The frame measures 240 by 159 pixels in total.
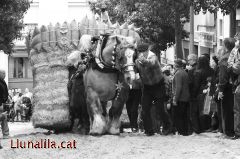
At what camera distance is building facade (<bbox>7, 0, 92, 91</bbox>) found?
208 ft

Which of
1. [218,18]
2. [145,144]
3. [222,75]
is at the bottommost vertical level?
[145,144]

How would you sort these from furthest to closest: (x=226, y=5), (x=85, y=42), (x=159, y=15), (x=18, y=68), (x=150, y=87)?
(x=18, y=68), (x=159, y=15), (x=226, y=5), (x=85, y=42), (x=150, y=87)

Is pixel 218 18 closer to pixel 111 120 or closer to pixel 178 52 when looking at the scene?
pixel 178 52

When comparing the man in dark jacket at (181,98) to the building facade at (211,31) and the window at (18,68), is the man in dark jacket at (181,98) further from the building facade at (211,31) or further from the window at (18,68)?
the window at (18,68)

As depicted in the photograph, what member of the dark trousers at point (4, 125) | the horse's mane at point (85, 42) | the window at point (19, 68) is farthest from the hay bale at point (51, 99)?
the window at point (19, 68)

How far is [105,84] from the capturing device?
16250mm

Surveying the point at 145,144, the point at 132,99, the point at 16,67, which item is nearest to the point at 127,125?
the point at 132,99

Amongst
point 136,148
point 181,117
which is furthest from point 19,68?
point 136,148

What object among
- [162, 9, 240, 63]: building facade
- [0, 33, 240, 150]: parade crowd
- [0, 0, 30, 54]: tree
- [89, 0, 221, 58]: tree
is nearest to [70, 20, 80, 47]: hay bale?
[0, 33, 240, 150]: parade crowd

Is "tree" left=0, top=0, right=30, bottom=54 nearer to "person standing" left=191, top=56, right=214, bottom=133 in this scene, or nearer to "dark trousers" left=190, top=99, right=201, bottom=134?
"person standing" left=191, top=56, right=214, bottom=133

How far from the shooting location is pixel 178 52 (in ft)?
115

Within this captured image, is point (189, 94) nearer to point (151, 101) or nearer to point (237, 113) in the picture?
point (151, 101)

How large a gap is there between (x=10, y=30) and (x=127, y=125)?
1919 centimetres

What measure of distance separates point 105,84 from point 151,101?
3.89 ft
